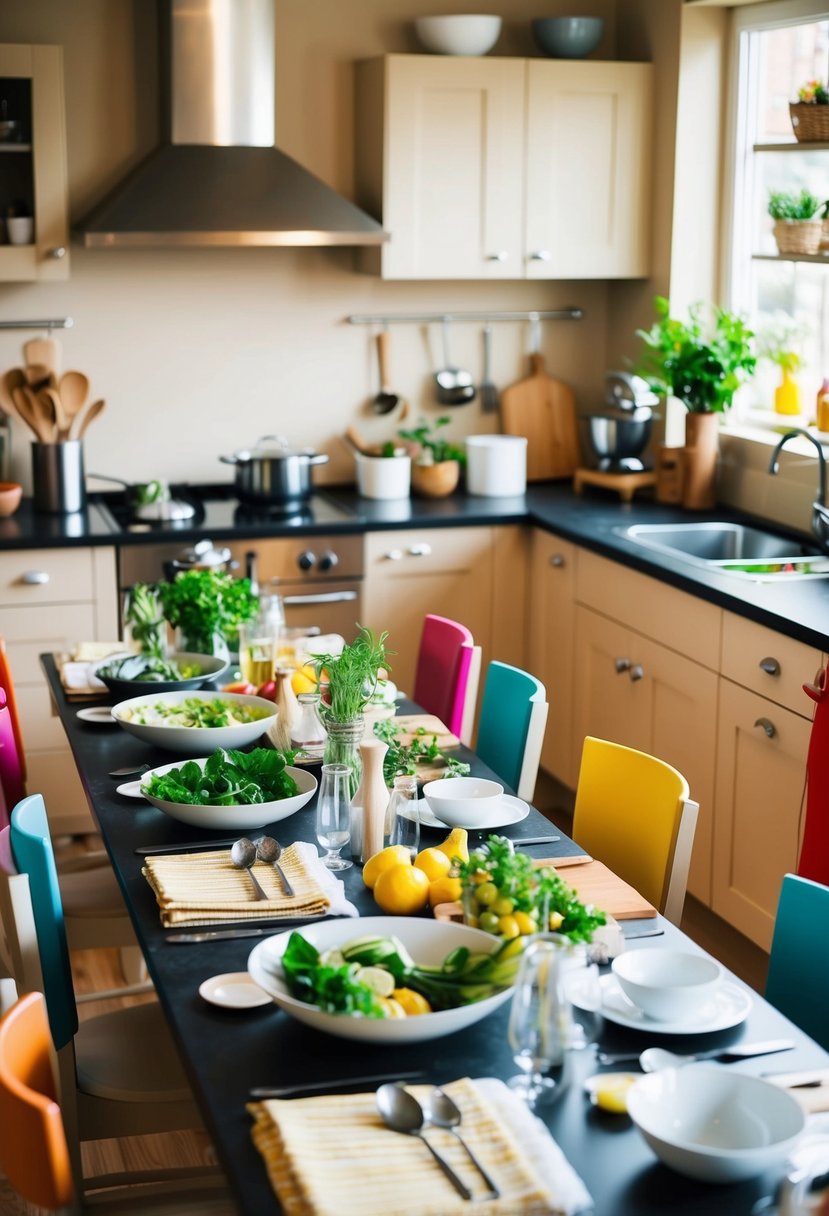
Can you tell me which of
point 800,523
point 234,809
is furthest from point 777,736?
point 234,809

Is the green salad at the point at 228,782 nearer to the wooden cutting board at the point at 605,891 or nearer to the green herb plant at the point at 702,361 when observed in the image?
the wooden cutting board at the point at 605,891

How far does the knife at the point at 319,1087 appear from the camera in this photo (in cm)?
159

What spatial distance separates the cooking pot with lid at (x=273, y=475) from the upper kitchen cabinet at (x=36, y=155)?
0.77 m

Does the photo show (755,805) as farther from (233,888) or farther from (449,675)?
(233,888)

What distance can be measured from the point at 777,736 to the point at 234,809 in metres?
1.44

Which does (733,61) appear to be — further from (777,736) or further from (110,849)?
(110,849)

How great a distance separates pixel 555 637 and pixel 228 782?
2220mm

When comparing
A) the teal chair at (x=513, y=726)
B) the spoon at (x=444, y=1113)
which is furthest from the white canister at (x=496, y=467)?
the spoon at (x=444, y=1113)

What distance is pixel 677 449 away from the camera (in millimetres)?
4492

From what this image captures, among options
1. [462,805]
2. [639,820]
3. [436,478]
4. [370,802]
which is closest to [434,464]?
[436,478]

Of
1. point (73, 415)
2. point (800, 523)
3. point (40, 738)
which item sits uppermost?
point (73, 415)

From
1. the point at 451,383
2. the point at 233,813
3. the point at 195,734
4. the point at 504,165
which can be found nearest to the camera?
the point at 233,813

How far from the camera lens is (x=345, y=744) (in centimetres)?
232

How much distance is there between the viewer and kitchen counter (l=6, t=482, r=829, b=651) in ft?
11.3
